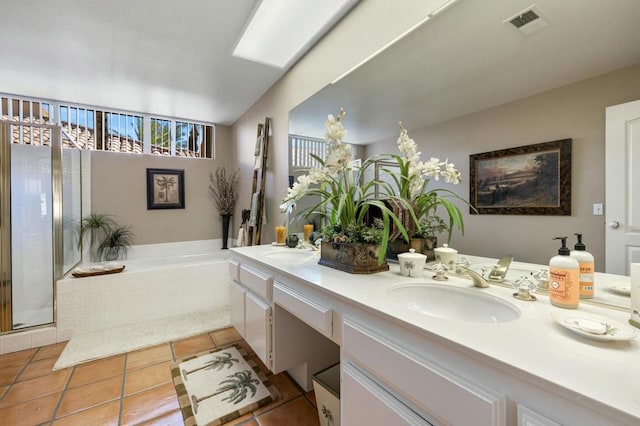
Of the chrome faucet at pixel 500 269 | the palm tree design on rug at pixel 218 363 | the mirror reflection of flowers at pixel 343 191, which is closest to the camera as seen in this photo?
the chrome faucet at pixel 500 269

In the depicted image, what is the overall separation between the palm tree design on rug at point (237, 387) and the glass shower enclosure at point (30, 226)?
69.6 inches

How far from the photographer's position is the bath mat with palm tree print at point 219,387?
146 centimetres

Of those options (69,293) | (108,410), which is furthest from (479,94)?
(69,293)

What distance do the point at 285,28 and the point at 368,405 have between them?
Result: 227 cm

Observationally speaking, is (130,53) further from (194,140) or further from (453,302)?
(453,302)

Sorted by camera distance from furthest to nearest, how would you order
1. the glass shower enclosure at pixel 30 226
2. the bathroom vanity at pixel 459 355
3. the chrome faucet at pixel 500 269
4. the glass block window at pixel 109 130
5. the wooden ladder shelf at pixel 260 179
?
1. the glass block window at pixel 109 130
2. the wooden ladder shelf at pixel 260 179
3. the glass shower enclosure at pixel 30 226
4. the chrome faucet at pixel 500 269
5. the bathroom vanity at pixel 459 355

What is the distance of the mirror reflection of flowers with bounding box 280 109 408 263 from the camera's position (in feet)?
4.36

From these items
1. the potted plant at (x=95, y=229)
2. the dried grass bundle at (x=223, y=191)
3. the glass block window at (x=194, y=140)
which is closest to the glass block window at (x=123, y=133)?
the glass block window at (x=194, y=140)

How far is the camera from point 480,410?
558 mm

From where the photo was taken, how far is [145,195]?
375 cm

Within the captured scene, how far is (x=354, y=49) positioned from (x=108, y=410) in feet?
8.45

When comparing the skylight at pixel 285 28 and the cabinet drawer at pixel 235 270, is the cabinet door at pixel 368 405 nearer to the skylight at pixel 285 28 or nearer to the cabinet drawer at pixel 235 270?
the cabinet drawer at pixel 235 270

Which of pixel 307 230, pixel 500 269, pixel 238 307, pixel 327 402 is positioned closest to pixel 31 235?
pixel 238 307

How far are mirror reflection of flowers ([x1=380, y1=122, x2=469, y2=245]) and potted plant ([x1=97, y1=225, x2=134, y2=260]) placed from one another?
3.61 m
